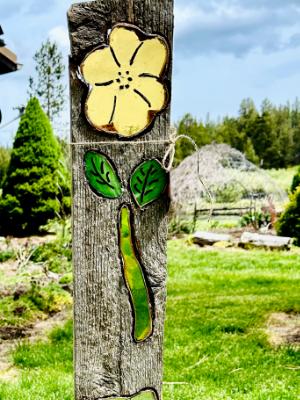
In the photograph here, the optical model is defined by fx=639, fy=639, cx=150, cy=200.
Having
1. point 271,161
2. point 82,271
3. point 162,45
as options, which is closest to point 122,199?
point 82,271

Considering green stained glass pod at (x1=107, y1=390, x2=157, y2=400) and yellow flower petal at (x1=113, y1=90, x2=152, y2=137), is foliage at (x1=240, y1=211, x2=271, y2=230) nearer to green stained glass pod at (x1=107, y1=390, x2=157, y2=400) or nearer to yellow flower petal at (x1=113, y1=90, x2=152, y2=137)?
green stained glass pod at (x1=107, y1=390, x2=157, y2=400)

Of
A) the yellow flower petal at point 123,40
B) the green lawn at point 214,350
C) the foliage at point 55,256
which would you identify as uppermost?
the yellow flower petal at point 123,40

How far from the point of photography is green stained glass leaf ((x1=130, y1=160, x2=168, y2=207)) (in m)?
2.17

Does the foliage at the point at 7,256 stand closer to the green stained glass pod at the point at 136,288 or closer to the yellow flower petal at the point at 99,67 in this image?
the green stained glass pod at the point at 136,288

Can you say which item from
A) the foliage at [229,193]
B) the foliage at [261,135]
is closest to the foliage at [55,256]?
the foliage at [229,193]

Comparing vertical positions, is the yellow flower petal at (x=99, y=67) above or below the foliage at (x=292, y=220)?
above

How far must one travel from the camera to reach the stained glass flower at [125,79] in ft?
6.99

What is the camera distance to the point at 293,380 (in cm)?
432

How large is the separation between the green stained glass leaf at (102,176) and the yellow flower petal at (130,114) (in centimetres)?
12

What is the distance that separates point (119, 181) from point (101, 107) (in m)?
0.26

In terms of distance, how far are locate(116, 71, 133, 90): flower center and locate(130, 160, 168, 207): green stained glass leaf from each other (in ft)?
0.87

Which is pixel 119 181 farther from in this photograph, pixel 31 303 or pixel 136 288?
pixel 31 303

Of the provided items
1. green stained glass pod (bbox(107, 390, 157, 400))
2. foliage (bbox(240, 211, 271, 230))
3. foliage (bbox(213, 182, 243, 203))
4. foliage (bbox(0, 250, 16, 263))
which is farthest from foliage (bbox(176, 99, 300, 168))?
green stained glass pod (bbox(107, 390, 157, 400))

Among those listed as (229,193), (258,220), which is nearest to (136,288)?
(258,220)
